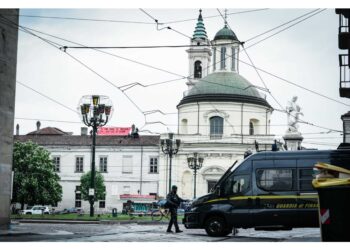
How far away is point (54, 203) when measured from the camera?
979 inches

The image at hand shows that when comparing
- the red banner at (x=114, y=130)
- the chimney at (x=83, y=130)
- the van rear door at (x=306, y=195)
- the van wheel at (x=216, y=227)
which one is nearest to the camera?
the van rear door at (x=306, y=195)

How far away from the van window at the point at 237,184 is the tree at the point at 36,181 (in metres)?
5.31

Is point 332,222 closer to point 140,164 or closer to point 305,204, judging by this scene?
point 305,204

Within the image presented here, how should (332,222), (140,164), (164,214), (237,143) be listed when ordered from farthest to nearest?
(164,214), (140,164), (237,143), (332,222)

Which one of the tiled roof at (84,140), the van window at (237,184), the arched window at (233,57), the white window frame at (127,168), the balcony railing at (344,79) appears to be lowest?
the van window at (237,184)

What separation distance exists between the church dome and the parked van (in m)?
2.86

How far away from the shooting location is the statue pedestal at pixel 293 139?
18.1m

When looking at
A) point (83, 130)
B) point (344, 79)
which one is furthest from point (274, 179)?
point (83, 130)

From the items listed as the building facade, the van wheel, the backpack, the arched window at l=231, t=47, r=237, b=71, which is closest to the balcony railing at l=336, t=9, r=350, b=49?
the arched window at l=231, t=47, r=237, b=71

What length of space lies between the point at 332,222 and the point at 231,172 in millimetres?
6290

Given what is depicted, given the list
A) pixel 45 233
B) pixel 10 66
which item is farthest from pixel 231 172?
pixel 10 66

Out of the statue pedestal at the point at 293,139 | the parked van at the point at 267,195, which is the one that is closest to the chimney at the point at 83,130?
the parked van at the point at 267,195

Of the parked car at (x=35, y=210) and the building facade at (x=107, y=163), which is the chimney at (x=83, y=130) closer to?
the building facade at (x=107, y=163)

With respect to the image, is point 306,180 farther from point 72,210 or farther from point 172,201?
point 72,210
